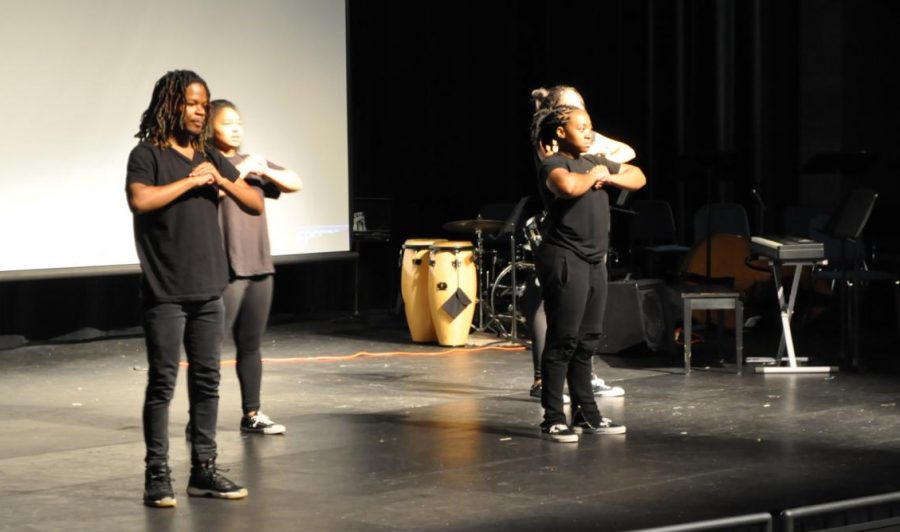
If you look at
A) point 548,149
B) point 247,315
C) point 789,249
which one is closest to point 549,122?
point 548,149

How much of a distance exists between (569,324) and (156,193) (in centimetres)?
185

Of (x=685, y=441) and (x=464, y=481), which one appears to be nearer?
(x=464, y=481)

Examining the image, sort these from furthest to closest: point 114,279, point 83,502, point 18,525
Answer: point 114,279
point 83,502
point 18,525

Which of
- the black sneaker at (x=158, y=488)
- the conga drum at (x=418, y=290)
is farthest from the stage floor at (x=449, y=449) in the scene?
the conga drum at (x=418, y=290)

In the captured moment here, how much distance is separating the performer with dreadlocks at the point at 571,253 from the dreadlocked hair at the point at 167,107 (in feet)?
5.13

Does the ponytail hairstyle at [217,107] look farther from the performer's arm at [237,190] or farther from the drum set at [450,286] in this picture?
the drum set at [450,286]

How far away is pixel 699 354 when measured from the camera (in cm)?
835

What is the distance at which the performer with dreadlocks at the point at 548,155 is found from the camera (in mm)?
5773

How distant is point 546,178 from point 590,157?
0.30 metres

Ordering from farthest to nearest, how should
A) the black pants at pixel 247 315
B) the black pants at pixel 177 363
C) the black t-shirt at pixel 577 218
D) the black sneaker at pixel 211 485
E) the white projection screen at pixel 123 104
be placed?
the white projection screen at pixel 123 104 < the black pants at pixel 247 315 < the black t-shirt at pixel 577 218 < the black sneaker at pixel 211 485 < the black pants at pixel 177 363

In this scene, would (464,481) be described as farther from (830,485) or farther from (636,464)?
(830,485)

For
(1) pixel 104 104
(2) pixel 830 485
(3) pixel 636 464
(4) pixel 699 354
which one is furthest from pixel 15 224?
(2) pixel 830 485

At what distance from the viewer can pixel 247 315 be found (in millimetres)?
5566

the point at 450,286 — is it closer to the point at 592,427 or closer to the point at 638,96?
the point at 638,96
